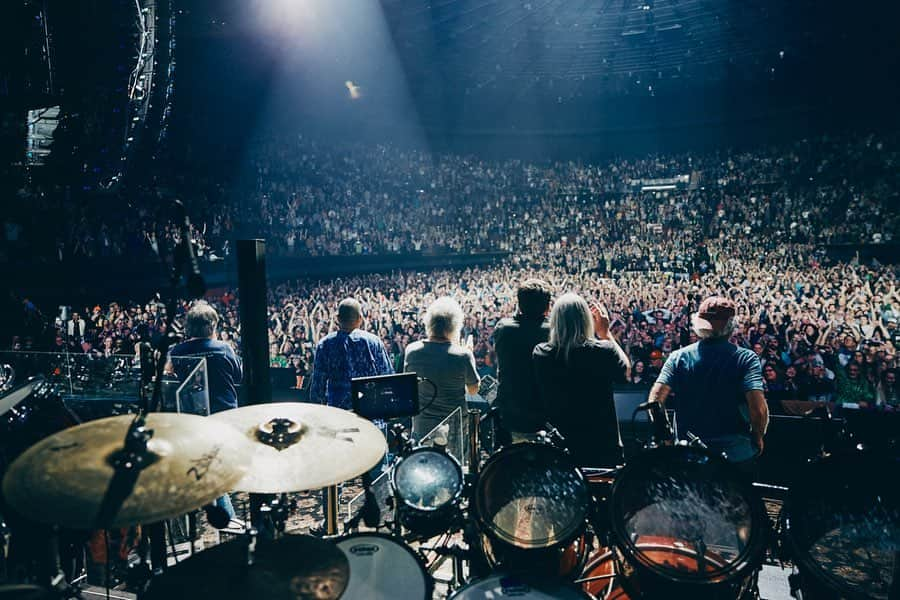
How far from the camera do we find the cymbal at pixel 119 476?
128cm

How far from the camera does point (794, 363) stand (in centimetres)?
516

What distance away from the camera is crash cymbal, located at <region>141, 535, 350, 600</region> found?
143 cm

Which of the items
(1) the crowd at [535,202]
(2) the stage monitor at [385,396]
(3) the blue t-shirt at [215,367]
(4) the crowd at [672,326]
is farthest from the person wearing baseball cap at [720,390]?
(1) the crowd at [535,202]

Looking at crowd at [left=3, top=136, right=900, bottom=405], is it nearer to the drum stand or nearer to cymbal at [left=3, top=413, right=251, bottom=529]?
the drum stand

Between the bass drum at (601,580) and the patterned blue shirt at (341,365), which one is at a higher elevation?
the patterned blue shirt at (341,365)

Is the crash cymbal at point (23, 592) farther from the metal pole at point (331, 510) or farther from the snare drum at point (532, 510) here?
the snare drum at point (532, 510)

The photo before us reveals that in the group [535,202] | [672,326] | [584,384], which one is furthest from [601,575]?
[535,202]

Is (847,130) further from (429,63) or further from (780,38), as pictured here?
(429,63)

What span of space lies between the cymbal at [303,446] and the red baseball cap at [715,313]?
161cm

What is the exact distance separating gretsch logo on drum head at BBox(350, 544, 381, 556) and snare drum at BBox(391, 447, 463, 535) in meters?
0.17

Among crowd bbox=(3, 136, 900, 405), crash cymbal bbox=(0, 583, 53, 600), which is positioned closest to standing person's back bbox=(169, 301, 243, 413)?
crash cymbal bbox=(0, 583, 53, 600)

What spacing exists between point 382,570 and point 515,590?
47 centimetres

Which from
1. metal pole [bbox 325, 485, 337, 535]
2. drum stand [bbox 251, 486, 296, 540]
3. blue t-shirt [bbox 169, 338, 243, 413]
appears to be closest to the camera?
drum stand [bbox 251, 486, 296, 540]

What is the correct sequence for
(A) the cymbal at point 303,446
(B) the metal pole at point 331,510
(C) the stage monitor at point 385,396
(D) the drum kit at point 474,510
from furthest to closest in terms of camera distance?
(B) the metal pole at point 331,510 < (C) the stage monitor at point 385,396 < (A) the cymbal at point 303,446 < (D) the drum kit at point 474,510
